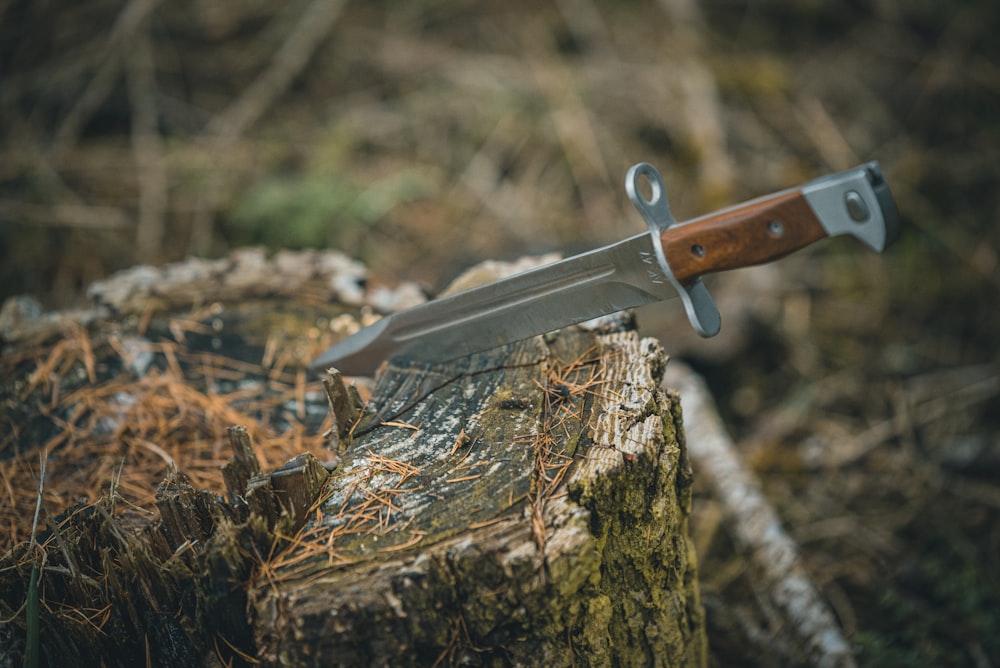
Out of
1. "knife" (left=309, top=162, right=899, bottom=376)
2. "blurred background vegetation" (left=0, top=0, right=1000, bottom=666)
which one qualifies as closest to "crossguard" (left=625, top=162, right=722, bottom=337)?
"knife" (left=309, top=162, right=899, bottom=376)

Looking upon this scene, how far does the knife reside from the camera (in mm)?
1536

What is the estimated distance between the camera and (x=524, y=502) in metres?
1.50

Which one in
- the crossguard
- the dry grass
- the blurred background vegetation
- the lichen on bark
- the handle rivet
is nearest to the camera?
the lichen on bark

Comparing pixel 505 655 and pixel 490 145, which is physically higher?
pixel 490 145

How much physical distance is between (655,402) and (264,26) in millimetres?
5313

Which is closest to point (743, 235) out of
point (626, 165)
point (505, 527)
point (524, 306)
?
point (524, 306)

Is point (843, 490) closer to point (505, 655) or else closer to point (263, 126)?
point (505, 655)

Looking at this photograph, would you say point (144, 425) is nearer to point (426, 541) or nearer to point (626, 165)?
point (426, 541)

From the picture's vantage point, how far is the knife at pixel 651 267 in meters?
1.54

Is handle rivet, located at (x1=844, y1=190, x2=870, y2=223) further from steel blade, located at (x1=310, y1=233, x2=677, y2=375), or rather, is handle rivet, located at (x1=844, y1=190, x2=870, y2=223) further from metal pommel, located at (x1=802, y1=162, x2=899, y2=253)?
steel blade, located at (x1=310, y1=233, x2=677, y2=375)

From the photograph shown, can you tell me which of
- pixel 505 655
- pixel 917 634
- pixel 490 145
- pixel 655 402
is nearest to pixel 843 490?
pixel 917 634

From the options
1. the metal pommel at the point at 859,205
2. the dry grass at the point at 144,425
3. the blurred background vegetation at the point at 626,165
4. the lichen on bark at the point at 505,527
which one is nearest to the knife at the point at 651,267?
the metal pommel at the point at 859,205

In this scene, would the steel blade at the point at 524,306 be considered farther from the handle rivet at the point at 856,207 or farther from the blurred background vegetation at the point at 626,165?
the blurred background vegetation at the point at 626,165

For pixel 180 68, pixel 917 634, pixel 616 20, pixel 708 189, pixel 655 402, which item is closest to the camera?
pixel 655 402
